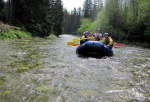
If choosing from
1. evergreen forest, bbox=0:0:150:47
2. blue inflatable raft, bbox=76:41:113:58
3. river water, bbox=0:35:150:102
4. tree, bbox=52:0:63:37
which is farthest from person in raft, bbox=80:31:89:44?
tree, bbox=52:0:63:37

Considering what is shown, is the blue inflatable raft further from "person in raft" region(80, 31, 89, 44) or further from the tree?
the tree

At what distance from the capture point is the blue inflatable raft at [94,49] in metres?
11.7

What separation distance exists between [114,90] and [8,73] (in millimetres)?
3241

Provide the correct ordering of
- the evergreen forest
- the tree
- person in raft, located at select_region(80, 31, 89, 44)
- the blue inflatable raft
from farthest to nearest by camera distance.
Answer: the tree, the evergreen forest, person in raft, located at select_region(80, 31, 89, 44), the blue inflatable raft

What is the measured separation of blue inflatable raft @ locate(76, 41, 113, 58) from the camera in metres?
11.7

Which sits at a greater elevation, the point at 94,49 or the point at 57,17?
the point at 57,17

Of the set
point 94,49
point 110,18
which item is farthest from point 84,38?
point 110,18

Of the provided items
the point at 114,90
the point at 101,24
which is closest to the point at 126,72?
→ the point at 114,90

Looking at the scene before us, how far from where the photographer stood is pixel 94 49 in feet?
38.2

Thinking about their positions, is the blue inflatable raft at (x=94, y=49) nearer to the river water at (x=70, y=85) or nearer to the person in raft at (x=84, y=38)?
the person in raft at (x=84, y=38)

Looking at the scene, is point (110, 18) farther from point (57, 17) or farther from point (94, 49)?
point (94, 49)

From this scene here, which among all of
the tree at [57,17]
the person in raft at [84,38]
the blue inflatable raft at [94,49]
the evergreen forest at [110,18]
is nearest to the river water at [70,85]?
the blue inflatable raft at [94,49]

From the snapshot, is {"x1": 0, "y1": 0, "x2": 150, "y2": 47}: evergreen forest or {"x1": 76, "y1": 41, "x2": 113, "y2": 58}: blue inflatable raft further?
{"x1": 0, "y1": 0, "x2": 150, "y2": 47}: evergreen forest

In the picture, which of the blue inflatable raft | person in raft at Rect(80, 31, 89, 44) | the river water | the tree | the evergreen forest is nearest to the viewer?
the river water
